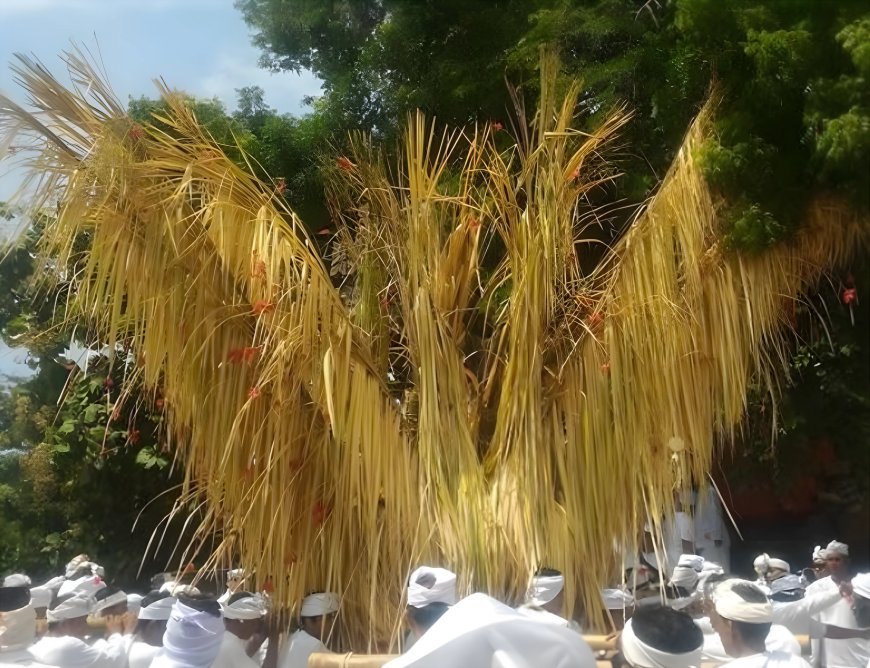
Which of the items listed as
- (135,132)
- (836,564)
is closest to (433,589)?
(135,132)

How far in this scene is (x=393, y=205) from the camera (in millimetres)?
3244

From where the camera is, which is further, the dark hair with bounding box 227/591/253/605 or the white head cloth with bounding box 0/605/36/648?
the dark hair with bounding box 227/591/253/605

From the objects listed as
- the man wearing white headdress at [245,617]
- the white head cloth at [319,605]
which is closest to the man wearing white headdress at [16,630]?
the man wearing white headdress at [245,617]

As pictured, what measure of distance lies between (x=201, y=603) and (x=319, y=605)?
1.30 feet

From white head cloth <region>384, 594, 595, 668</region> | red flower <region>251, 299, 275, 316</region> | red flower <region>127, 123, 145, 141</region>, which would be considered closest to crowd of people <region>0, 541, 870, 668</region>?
white head cloth <region>384, 594, 595, 668</region>

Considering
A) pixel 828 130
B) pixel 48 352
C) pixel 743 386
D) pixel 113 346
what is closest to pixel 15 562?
pixel 48 352

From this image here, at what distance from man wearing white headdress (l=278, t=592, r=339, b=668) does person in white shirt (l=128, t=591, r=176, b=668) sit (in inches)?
33.1

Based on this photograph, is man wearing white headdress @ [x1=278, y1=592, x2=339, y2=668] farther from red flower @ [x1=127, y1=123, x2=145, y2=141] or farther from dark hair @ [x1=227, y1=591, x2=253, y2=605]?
red flower @ [x1=127, y1=123, x2=145, y2=141]

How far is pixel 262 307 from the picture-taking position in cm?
298

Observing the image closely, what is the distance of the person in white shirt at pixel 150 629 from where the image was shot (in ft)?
13.1

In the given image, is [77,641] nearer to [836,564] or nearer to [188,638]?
[188,638]

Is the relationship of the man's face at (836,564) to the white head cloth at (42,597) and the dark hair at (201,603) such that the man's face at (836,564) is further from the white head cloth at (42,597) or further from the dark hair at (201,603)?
the white head cloth at (42,597)

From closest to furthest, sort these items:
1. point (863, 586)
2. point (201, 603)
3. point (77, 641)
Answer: point (201, 603)
point (77, 641)
point (863, 586)

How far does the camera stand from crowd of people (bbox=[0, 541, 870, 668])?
A: 6.40ft
